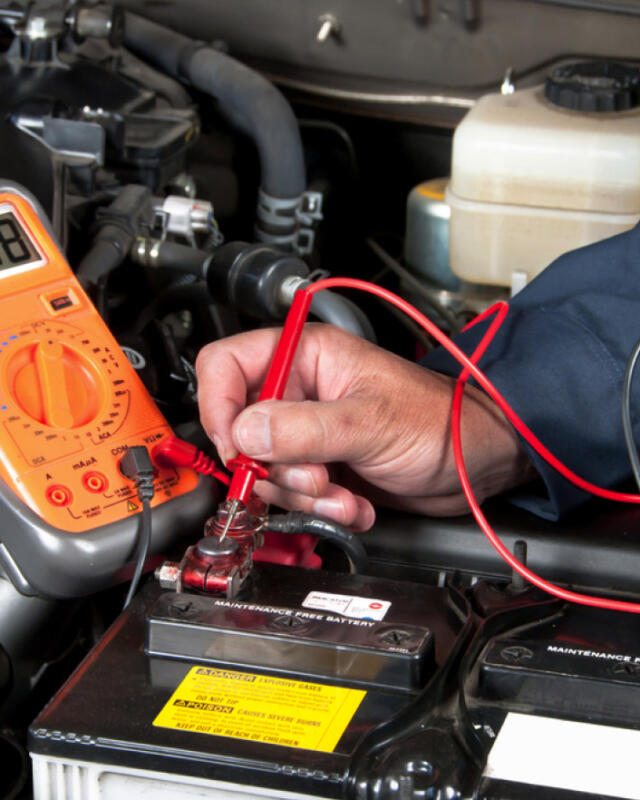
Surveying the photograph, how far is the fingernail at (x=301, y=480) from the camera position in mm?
820

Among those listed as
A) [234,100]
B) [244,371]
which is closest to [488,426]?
[244,371]

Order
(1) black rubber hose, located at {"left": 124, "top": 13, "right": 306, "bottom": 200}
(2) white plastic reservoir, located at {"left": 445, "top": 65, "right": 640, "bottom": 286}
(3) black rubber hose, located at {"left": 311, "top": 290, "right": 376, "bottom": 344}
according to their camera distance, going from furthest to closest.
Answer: (1) black rubber hose, located at {"left": 124, "top": 13, "right": 306, "bottom": 200} < (2) white plastic reservoir, located at {"left": 445, "top": 65, "right": 640, "bottom": 286} < (3) black rubber hose, located at {"left": 311, "top": 290, "right": 376, "bottom": 344}

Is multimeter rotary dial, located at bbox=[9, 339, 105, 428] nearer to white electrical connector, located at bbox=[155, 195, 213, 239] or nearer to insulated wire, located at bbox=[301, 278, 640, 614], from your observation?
insulated wire, located at bbox=[301, 278, 640, 614]

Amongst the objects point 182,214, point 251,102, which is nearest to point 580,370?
point 182,214

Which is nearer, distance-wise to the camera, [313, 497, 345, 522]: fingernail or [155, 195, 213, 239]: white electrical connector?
[313, 497, 345, 522]: fingernail

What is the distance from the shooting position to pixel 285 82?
4.80 ft

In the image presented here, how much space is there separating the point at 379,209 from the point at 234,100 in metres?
0.29

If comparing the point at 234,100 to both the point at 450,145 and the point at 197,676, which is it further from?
the point at 197,676

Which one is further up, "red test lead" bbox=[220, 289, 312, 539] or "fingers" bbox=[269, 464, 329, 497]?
"red test lead" bbox=[220, 289, 312, 539]

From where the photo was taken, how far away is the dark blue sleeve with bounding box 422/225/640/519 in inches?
35.5

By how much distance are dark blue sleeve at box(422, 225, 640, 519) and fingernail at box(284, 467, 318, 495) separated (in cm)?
18

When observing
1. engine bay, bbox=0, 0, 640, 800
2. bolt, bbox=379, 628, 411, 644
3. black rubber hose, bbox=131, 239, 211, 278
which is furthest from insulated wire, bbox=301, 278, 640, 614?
black rubber hose, bbox=131, 239, 211, 278

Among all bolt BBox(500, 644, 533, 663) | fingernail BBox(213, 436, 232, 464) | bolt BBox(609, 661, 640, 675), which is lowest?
fingernail BBox(213, 436, 232, 464)

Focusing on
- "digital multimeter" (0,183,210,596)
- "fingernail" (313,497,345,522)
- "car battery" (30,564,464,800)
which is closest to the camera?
"car battery" (30,564,464,800)
